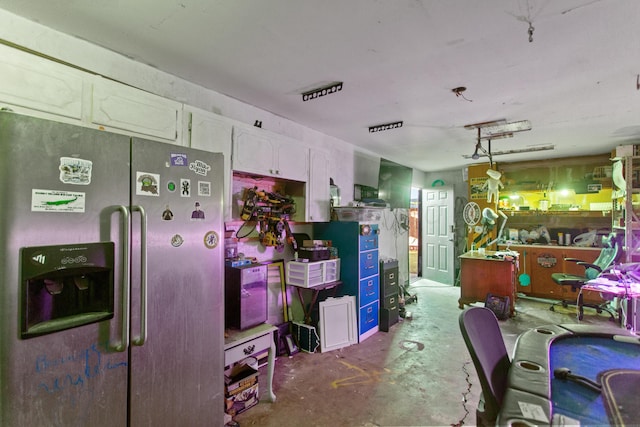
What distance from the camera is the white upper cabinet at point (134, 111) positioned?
1812mm

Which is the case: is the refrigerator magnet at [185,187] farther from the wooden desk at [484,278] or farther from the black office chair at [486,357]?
the wooden desk at [484,278]

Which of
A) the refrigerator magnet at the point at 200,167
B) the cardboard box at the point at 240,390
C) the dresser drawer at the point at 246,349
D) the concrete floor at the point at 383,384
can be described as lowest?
the concrete floor at the point at 383,384

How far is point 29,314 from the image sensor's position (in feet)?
3.92

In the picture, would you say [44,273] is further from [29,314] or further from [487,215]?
[487,215]

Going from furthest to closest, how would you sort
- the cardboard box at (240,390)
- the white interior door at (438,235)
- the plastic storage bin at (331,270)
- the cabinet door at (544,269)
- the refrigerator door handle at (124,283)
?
1. the white interior door at (438,235)
2. the cabinet door at (544,269)
3. the plastic storage bin at (331,270)
4. the cardboard box at (240,390)
5. the refrigerator door handle at (124,283)

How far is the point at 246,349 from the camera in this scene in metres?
2.17

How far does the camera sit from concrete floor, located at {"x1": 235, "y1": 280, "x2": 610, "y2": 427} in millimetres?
2188

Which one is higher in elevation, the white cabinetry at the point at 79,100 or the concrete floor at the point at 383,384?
the white cabinetry at the point at 79,100

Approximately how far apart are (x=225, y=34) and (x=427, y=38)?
1.24m

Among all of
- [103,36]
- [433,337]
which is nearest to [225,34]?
[103,36]

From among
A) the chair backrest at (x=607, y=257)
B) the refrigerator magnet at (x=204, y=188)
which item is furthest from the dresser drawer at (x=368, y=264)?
the chair backrest at (x=607, y=257)

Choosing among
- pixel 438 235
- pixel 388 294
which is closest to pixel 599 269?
pixel 438 235

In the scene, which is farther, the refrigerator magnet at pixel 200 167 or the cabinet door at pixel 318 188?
the cabinet door at pixel 318 188

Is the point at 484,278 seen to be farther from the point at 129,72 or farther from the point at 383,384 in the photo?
the point at 129,72
